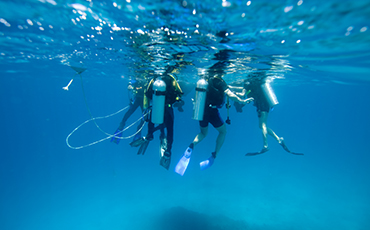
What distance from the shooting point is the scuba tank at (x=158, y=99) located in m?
6.88

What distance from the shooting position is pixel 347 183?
30.7 metres

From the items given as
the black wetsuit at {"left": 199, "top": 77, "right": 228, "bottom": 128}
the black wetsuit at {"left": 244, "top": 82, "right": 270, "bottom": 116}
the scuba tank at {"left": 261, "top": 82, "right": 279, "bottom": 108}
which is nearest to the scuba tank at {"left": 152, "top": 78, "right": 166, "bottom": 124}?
the black wetsuit at {"left": 199, "top": 77, "right": 228, "bottom": 128}

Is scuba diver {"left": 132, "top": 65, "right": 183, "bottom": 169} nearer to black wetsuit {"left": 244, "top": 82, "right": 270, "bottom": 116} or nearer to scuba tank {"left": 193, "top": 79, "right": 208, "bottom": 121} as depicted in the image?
scuba tank {"left": 193, "top": 79, "right": 208, "bottom": 121}

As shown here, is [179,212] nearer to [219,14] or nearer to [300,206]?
[300,206]

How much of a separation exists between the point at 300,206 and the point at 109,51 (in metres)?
22.4

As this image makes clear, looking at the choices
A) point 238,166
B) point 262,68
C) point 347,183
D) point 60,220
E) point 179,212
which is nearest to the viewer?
point 262,68

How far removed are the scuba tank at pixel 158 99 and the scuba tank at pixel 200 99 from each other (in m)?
1.29

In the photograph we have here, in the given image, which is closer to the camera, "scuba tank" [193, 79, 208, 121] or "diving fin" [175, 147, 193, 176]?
"scuba tank" [193, 79, 208, 121]

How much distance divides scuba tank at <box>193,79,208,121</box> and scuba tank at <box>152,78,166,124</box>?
1.29 metres

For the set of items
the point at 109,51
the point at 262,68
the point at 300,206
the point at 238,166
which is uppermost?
the point at 109,51

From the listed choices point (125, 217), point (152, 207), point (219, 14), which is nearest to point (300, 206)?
point (152, 207)

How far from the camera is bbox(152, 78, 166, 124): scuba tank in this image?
6.88 meters

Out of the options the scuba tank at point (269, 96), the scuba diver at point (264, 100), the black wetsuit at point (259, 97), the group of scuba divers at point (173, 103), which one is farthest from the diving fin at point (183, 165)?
the scuba tank at point (269, 96)

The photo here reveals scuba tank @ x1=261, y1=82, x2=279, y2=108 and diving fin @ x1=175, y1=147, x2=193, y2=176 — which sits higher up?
scuba tank @ x1=261, y1=82, x2=279, y2=108
